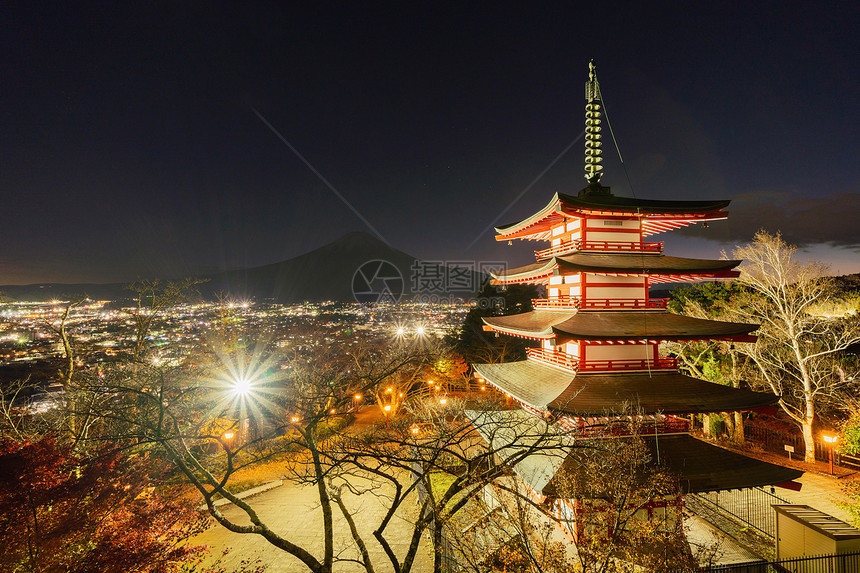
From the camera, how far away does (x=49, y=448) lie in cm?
752

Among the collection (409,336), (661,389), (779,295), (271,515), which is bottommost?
(271,515)

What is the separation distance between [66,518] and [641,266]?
1555cm

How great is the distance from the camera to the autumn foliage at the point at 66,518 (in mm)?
6297

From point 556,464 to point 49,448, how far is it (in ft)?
41.0

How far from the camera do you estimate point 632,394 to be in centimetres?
1064

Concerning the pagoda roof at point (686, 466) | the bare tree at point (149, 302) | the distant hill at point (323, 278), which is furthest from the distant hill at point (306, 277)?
the pagoda roof at point (686, 466)

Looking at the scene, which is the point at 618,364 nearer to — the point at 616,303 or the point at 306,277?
the point at 616,303

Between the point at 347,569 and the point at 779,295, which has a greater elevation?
the point at 779,295

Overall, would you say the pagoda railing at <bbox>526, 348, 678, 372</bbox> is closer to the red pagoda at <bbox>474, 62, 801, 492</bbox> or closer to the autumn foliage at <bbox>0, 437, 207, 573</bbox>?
the red pagoda at <bbox>474, 62, 801, 492</bbox>

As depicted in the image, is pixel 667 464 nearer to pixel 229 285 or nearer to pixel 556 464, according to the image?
pixel 556 464

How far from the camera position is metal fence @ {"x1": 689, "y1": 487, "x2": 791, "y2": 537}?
40.4ft

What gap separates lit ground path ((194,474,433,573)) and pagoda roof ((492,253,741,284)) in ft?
31.2

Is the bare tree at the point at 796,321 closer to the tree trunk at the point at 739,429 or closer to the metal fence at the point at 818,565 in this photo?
the tree trunk at the point at 739,429

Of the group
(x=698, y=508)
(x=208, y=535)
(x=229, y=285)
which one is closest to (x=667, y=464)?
(x=698, y=508)
